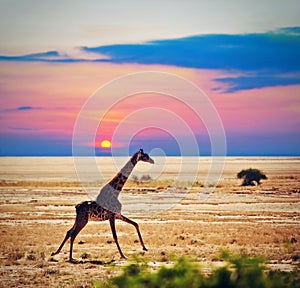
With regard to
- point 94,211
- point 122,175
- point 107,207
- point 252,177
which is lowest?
point 94,211

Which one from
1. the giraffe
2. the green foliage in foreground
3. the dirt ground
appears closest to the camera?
the green foliage in foreground

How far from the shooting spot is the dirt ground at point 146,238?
17.6m

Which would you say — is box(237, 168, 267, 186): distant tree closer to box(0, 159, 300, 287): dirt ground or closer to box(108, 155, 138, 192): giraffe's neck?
box(0, 159, 300, 287): dirt ground

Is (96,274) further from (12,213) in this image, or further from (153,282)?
(12,213)

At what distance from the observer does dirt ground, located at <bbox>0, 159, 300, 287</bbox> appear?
17578 millimetres

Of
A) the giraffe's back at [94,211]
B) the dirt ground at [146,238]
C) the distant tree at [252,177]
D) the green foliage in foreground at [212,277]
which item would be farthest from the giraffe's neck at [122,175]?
the distant tree at [252,177]

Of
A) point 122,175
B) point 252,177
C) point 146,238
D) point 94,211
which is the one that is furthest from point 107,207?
point 252,177

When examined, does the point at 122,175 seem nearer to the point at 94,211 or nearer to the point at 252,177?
the point at 94,211

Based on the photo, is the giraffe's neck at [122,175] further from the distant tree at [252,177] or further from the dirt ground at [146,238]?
the distant tree at [252,177]

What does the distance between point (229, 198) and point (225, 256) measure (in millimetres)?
42043

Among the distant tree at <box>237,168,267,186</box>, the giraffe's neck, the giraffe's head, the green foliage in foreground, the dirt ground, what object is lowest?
the dirt ground

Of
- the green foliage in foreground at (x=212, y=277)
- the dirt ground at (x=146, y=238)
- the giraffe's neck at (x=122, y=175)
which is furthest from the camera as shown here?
the giraffe's neck at (x=122, y=175)

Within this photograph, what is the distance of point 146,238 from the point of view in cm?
2412

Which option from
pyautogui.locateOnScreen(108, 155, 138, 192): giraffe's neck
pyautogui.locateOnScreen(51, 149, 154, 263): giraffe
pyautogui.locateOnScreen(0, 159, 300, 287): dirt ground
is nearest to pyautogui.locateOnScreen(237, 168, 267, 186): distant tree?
pyautogui.locateOnScreen(0, 159, 300, 287): dirt ground
